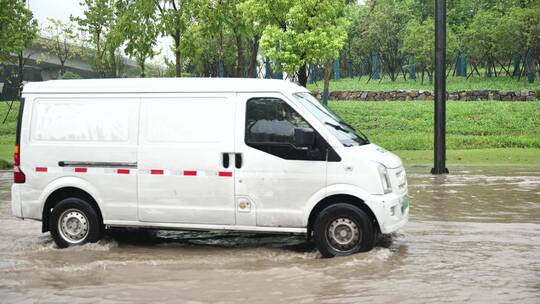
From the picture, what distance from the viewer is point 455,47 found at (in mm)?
50312

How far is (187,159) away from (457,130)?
24026 millimetres

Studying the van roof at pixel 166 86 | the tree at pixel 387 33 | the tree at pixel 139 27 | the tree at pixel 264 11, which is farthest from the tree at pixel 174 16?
the tree at pixel 387 33

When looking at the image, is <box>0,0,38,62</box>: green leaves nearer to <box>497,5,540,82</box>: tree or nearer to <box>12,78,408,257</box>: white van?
<box>12,78,408,257</box>: white van

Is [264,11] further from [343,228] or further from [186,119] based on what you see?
[343,228]

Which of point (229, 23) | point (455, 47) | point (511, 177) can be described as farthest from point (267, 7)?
point (455, 47)

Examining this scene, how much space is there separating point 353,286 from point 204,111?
3134 mm

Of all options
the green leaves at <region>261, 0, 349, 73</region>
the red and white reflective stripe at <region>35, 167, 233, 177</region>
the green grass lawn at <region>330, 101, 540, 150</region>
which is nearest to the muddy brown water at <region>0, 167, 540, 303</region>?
the red and white reflective stripe at <region>35, 167, 233, 177</region>

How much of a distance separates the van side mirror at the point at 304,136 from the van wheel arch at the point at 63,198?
115 inches

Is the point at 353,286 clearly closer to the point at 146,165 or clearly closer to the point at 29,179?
the point at 146,165

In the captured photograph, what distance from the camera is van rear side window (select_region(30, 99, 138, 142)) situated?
10219 millimetres

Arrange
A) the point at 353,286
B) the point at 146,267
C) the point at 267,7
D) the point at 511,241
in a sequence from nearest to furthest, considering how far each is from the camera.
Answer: the point at 353,286
the point at 146,267
the point at 511,241
the point at 267,7

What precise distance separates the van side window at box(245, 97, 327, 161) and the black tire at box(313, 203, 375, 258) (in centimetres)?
68

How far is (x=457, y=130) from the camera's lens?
32.2 m

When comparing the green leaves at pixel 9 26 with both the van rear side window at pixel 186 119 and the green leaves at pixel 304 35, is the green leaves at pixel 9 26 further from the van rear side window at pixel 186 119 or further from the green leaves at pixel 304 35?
the van rear side window at pixel 186 119
